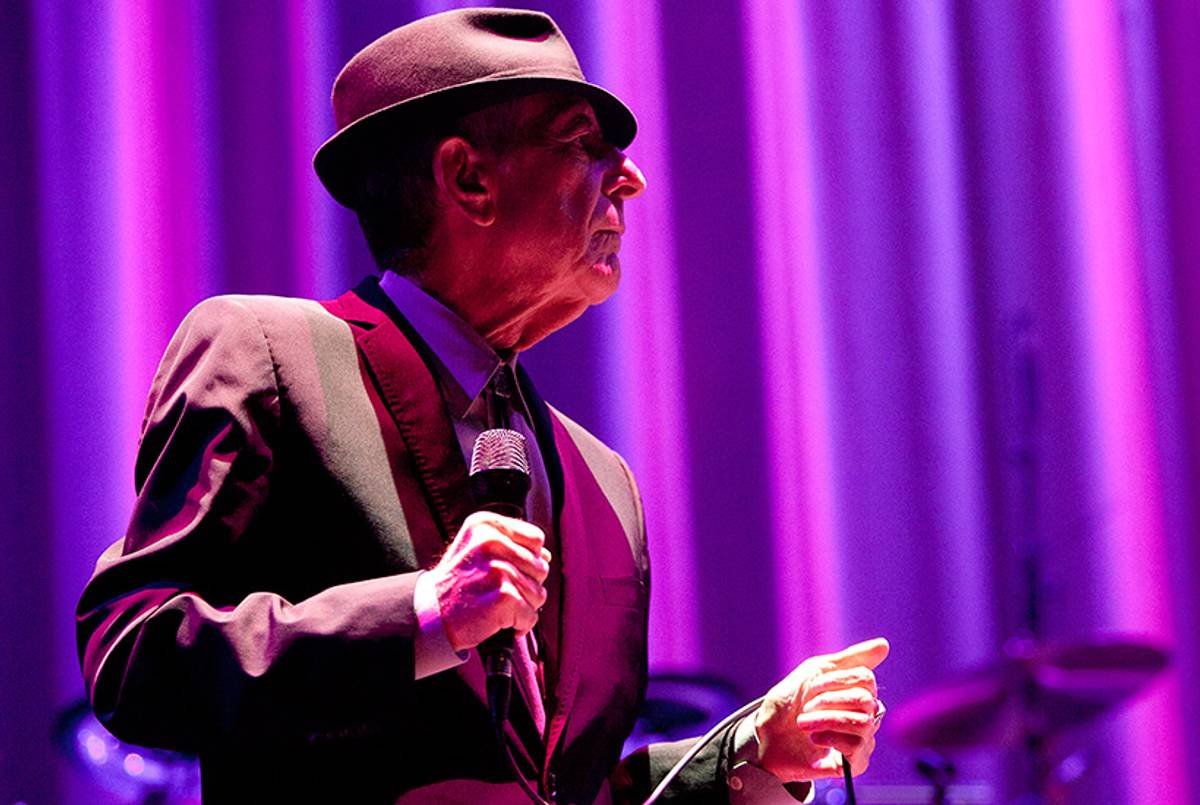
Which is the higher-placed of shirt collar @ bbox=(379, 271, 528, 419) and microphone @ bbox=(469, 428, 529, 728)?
shirt collar @ bbox=(379, 271, 528, 419)

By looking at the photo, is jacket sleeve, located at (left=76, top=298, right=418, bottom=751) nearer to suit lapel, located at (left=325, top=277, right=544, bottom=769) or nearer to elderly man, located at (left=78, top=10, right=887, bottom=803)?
elderly man, located at (left=78, top=10, right=887, bottom=803)

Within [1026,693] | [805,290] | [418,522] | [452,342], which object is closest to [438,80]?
[452,342]

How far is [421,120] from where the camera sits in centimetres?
189

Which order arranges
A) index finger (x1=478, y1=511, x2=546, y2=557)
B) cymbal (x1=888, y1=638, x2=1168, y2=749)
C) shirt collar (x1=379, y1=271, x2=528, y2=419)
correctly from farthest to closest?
cymbal (x1=888, y1=638, x2=1168, y2=749), shirt collar (x1=379, y1=271, x2=528, y2=419), index finger (x1=478, y1=511, x2=546, y2=557)

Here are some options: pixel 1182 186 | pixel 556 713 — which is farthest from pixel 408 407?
pixel 1182 186

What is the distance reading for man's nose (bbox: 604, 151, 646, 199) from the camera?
193 centimetres

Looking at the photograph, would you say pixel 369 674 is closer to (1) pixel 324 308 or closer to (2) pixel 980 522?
(1) pixel 324 308

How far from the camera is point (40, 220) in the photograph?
4.10m

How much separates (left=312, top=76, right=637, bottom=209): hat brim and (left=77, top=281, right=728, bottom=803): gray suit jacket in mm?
188

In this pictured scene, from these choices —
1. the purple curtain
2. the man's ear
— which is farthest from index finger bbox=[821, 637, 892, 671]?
the purple curtain

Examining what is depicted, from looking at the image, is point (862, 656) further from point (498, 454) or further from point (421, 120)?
point (421, 120)

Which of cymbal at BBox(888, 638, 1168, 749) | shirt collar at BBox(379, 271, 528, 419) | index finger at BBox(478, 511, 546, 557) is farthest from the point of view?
cymbal at BBox(888, 638, 1168, 749)

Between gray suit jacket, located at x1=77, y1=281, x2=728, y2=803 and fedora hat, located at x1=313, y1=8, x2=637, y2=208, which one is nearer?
gray suit jacket, located at x1=77, y1=281, x2=728, y2=803

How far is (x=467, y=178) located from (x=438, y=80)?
0.12 metres
